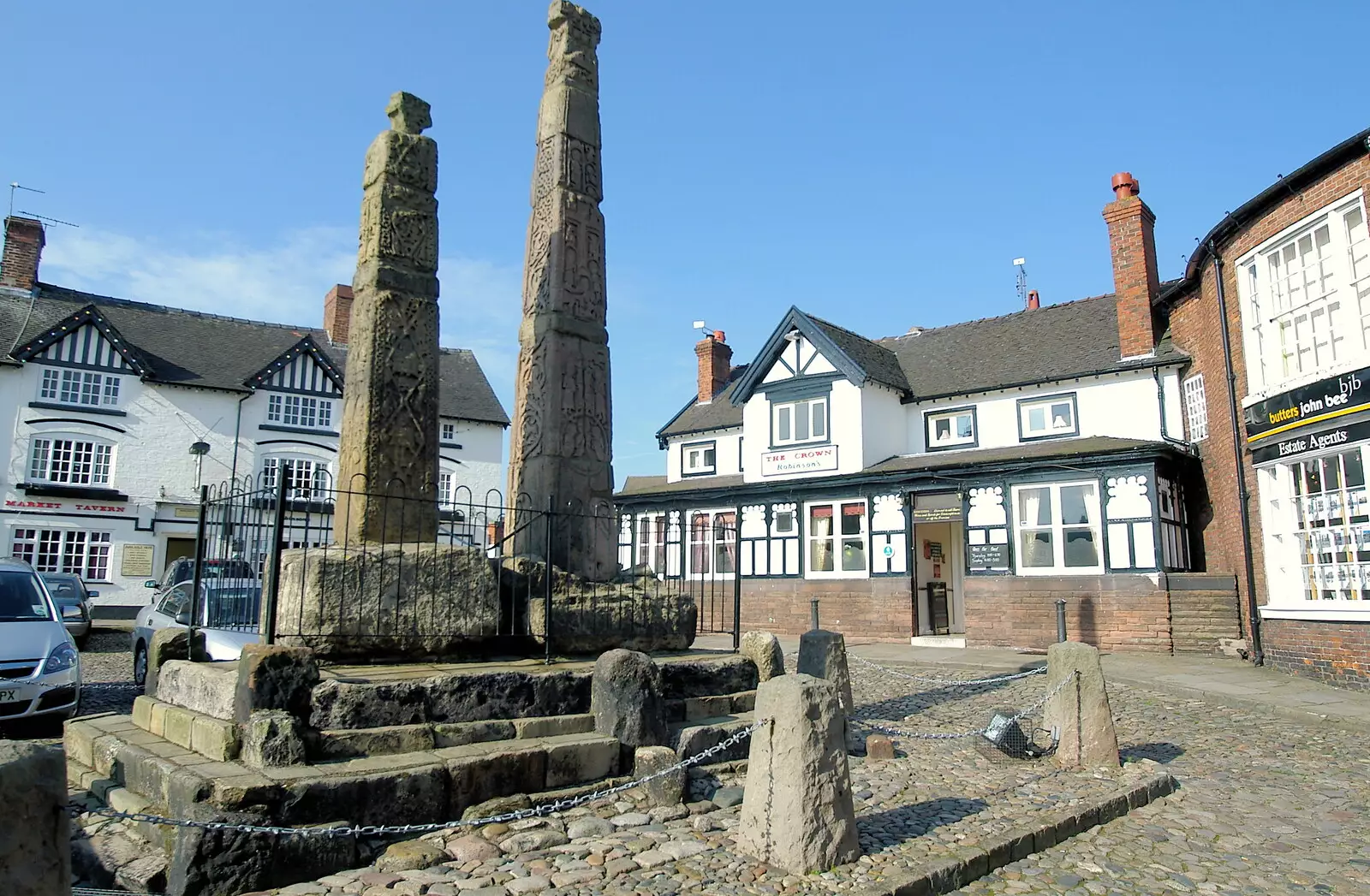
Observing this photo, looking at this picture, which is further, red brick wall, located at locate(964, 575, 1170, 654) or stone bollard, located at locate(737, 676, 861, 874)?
red brick wall, located at locate(964, 575, 1170, 654)

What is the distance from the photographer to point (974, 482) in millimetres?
20328

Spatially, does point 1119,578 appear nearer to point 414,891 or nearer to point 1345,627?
point 1345,627

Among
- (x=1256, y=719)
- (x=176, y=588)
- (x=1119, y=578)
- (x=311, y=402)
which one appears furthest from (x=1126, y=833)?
(x=311, y=402)

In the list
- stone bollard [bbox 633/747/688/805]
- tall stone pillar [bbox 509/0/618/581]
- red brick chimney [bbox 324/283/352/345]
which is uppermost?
red brick chimney [bbox 324/283/352/345]

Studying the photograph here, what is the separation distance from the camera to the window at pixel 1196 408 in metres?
17.9

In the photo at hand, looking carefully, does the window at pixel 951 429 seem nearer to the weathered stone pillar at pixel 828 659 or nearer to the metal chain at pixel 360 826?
the weathered stone pillar at pixel 828 659

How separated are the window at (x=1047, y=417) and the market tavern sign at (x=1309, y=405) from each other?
6280 millimetres

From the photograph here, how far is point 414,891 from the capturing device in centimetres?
404

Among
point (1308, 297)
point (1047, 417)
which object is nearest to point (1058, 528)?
point (1047, 417)

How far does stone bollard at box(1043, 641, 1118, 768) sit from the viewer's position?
23.0ft

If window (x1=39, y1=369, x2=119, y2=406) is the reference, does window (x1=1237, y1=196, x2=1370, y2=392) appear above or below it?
below

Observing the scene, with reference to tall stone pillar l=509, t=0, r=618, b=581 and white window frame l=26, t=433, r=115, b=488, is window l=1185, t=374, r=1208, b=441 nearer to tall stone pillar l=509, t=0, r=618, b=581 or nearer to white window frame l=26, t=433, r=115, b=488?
tall stone pillar l=509, t=0, r=618, b=581

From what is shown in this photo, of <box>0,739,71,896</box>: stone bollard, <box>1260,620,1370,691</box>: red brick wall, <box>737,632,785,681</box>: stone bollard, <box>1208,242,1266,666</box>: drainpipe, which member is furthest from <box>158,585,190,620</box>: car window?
<box>1208,242,1266,666</box>: drainpipe

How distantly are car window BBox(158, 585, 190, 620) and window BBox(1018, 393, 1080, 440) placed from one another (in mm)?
17503
